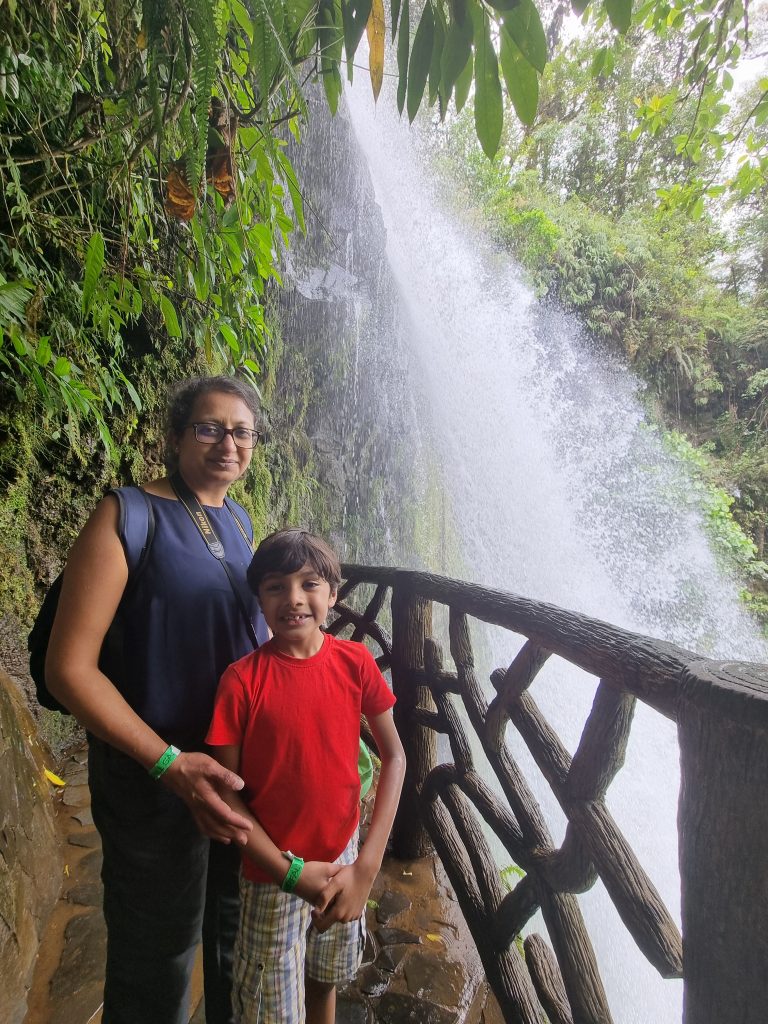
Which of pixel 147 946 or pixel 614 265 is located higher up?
pixel 614 265

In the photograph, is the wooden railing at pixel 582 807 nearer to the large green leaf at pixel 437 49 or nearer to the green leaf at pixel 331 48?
the large green leaf at pixel 437 49

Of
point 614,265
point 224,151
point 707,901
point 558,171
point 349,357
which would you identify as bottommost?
point 707,901

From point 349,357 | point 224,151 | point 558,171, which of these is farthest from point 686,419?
point 224,151

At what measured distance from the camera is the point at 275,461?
497 cm

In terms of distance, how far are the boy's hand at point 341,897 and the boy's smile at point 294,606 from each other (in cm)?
44

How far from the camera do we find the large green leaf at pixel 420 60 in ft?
2.34

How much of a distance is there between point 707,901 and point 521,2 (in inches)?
48.1

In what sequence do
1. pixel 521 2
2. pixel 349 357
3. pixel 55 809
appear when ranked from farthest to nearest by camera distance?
pixel 349 357, pixel 55 809, pixel 521 2

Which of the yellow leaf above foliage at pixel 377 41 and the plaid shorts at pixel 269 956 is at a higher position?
the yellow leaf above foliage at pixel 377 41

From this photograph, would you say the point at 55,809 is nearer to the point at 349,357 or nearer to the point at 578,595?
the point at 349,357

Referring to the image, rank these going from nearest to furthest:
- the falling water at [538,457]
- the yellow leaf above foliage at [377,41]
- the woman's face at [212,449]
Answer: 1. the yellow leaf above foliage at [377,41]
2. the woman's face at [212,449]
3. the falling water at [538,457]

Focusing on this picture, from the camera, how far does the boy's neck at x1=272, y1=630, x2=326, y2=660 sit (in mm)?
1219

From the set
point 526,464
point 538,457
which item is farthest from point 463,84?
point 538,457

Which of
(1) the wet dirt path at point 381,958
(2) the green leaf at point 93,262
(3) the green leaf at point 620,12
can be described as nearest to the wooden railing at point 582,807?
(1) the wet dirt path at point 381,958
